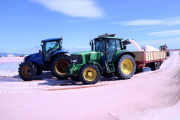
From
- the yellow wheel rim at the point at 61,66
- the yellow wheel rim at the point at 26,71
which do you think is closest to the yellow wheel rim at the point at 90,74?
the yellow wheel rim at the point at 61,66

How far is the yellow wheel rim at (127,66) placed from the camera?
9414mm

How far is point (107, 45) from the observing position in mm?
8906

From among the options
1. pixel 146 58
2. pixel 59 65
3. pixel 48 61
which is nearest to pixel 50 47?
pixel 48 61

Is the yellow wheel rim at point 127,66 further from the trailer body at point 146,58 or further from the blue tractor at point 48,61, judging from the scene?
the blue tractor at point 48,61

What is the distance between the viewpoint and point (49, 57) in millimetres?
10500

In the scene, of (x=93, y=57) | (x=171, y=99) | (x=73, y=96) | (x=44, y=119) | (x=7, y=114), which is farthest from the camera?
(x=93, y=57)

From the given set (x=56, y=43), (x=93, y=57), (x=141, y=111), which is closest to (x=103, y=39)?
(x=93, y=57)

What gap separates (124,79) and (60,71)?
3.90m

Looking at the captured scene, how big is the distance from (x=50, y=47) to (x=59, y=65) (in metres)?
1.36

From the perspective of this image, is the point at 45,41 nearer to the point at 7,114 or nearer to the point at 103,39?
the point at 103,39

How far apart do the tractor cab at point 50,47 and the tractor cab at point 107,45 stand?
2517 millimetres

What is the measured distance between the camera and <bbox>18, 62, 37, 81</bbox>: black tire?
32.6 ft

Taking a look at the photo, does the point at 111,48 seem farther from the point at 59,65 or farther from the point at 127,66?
the point at 59,65

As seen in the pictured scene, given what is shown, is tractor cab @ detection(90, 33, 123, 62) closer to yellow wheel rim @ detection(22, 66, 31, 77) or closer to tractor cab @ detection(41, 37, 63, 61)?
tractor cab @ detection(41, 37, 63, 61)
